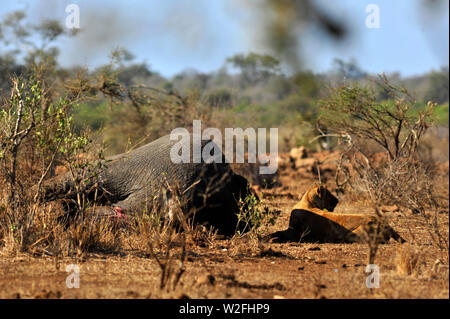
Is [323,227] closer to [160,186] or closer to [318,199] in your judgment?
[318,199]

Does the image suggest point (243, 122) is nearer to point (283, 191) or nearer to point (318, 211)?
point (283, 191)

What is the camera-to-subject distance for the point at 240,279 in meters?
4.05

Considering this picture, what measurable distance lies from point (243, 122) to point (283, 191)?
11.0 ft

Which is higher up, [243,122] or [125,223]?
[243,122]

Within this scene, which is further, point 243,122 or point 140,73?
point 140,73

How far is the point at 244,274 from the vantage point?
13.8 ft

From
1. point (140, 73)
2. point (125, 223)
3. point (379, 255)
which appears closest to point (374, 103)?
A: point (379, 255)
